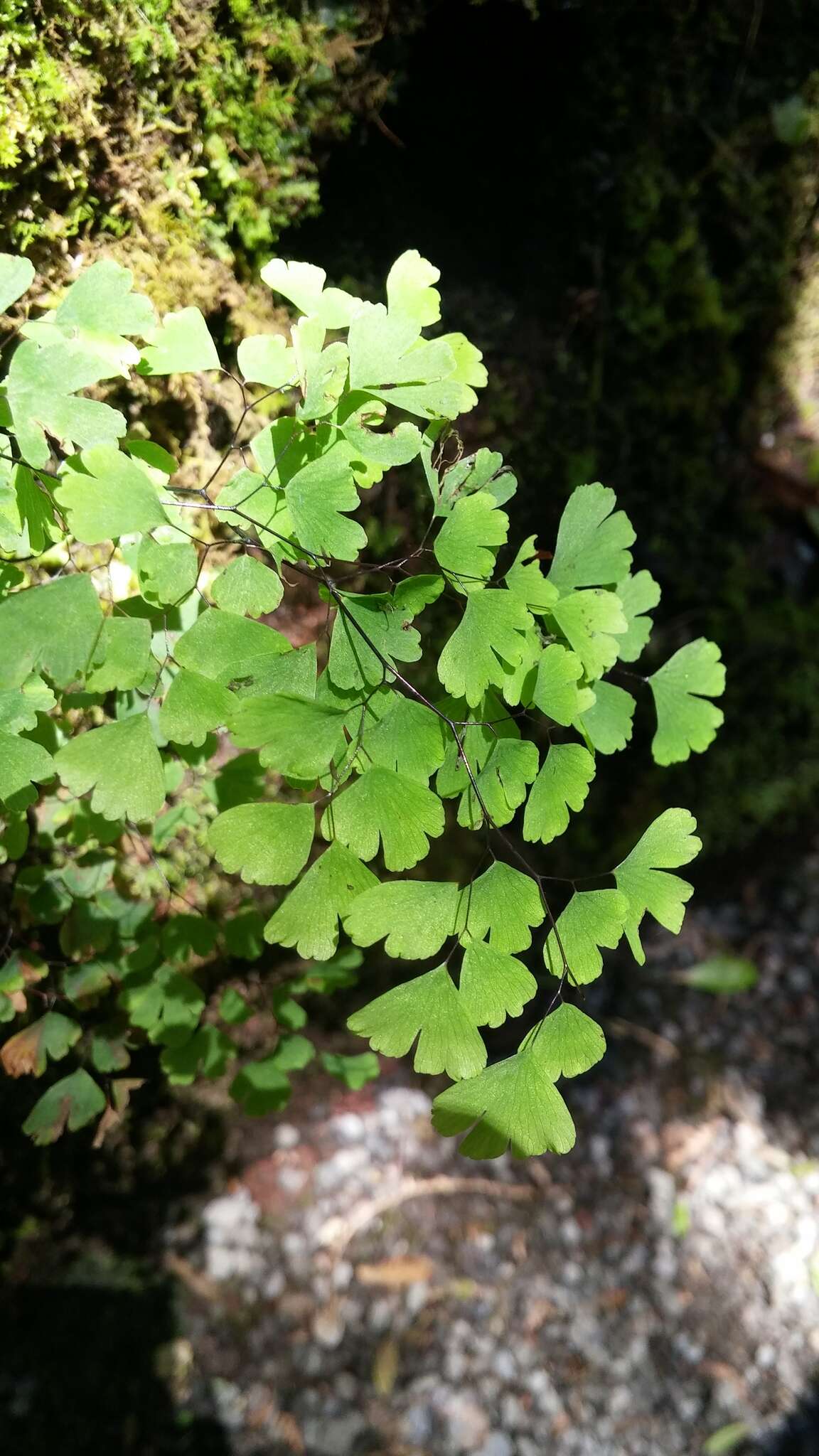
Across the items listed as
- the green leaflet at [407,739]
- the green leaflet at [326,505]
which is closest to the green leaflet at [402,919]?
the green leaflet at [407,739]

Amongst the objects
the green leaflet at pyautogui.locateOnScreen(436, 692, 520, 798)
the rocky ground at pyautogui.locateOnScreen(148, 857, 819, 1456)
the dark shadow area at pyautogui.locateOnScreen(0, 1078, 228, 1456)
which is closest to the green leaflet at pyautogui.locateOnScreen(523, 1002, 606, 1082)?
the green leaflet at pyautogui.locateOnScreen(436, 692, 520, 798)

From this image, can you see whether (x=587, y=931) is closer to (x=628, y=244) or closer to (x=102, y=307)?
(x=102, y=307)

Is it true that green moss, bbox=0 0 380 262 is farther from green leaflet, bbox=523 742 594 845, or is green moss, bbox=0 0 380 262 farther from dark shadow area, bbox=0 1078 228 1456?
dark shadow area, bbox=0 1078 228 1456

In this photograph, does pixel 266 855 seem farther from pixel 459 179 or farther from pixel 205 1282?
pixel 205 1282

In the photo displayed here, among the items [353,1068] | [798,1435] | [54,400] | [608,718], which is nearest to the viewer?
[54,400]

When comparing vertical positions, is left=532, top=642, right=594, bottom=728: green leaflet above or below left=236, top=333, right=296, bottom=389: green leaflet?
below

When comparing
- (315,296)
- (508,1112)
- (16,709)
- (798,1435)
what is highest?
(315,296)

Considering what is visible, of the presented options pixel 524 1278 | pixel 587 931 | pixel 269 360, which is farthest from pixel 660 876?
pixel 524 1278
